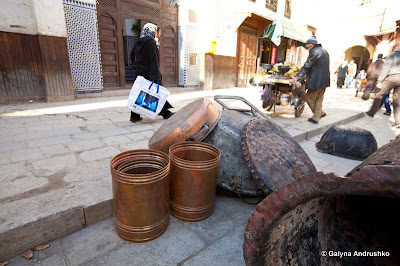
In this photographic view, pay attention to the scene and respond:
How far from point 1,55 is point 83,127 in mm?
3757

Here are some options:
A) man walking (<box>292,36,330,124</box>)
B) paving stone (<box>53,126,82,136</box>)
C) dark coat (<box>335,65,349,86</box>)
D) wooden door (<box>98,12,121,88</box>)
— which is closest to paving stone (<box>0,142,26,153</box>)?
paving stone (<box>53,126,82,136</box>)

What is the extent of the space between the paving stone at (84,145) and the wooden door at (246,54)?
10549 millimetres

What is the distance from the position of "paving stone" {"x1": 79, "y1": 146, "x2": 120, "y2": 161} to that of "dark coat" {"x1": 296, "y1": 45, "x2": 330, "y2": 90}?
15.0 feet

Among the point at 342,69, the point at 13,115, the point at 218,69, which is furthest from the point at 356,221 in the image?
the point at 342,69

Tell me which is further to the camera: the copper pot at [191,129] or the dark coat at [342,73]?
the dark coat at [342,73]

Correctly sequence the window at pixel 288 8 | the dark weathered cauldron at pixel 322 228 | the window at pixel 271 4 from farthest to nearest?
the window at pixel 288 8, the window at pixel 271 4, the dark weathered cauldron at pixel 322 228

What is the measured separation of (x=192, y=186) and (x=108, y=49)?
7.35 metres

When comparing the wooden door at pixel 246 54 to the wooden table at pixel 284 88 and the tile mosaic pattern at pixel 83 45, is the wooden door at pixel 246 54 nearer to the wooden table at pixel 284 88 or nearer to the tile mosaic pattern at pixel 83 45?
the wooden table at pixel 284 88

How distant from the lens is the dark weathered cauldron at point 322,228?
951 mm

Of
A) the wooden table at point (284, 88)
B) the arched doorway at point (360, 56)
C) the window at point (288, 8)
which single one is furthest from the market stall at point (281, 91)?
the arched doorway at point (360, 56)

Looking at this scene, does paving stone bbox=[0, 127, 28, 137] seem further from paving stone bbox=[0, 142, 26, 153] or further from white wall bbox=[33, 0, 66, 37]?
white wall bbox=[33, 0, 66, 37]

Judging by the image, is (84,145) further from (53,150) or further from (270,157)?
(270,157)

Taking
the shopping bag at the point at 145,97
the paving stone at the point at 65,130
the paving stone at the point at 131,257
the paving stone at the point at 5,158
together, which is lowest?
the paving stone at the point at 131,257

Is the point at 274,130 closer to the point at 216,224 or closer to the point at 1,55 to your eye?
the point at 216,224
